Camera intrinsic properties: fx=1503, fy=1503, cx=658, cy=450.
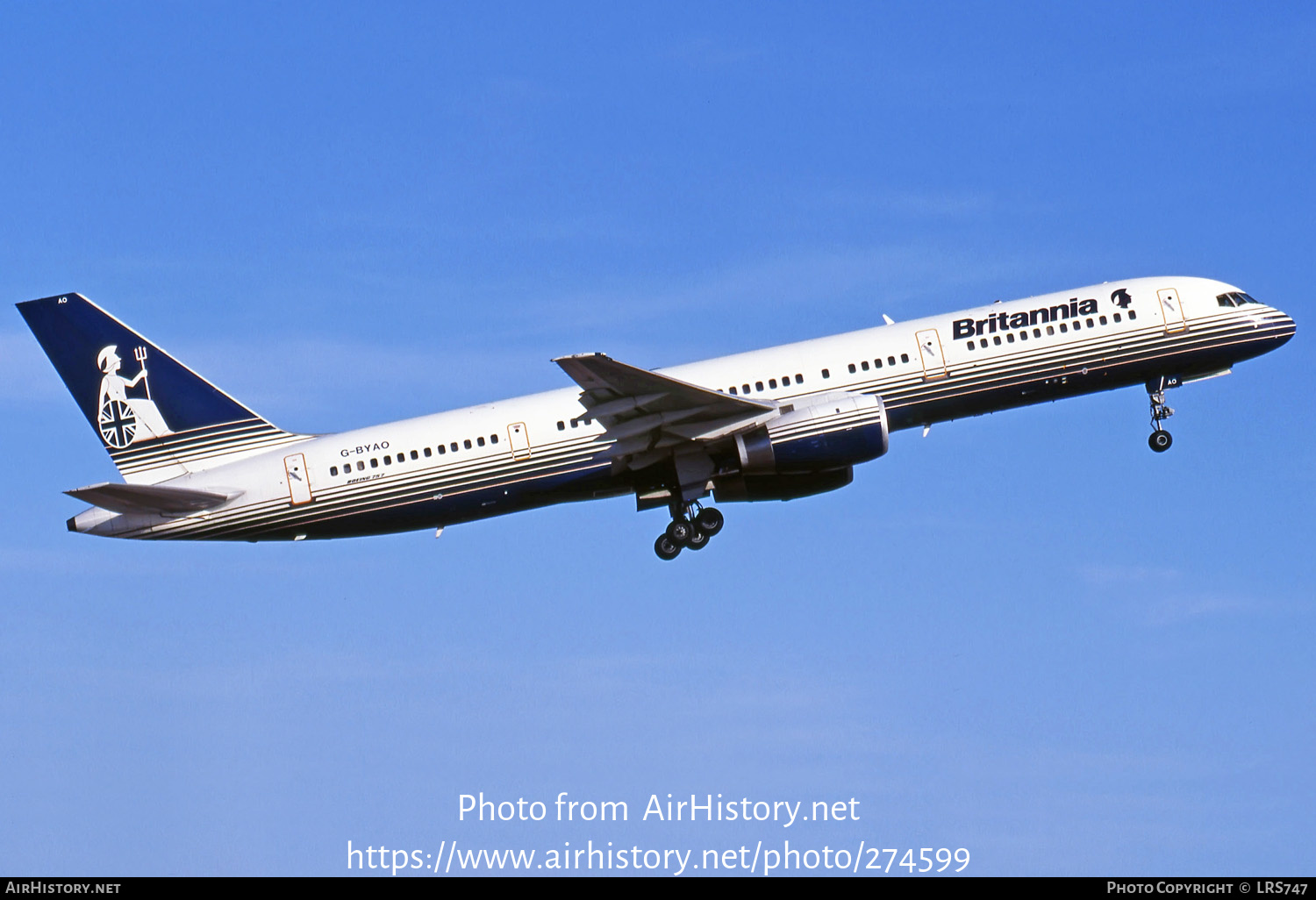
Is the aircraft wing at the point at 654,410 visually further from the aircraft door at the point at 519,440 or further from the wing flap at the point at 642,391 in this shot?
the aircraft door at the point at 519,440

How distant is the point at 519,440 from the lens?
45.2 m

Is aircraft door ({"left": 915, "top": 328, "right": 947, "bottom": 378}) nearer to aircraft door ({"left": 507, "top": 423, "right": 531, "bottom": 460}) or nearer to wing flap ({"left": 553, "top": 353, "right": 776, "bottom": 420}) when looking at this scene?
wing flap ({"left": 553, "top": 353, "right": 776, "bottom": 420})

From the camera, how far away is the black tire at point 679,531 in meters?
46.7

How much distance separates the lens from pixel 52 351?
156 ft

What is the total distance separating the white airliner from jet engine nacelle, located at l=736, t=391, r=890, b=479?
6 centimetres

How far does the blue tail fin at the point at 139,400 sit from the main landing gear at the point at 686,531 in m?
12.3

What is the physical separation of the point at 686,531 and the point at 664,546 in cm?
84

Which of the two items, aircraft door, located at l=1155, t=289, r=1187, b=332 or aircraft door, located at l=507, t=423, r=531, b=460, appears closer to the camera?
aircraft door, located at l=507, t=423, r=531, b=460

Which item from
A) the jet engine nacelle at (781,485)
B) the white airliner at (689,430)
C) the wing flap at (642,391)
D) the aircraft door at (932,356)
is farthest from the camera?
the jet engine nacelle at (781,485)

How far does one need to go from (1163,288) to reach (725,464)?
14.7 m

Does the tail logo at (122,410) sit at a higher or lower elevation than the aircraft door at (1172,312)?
higher

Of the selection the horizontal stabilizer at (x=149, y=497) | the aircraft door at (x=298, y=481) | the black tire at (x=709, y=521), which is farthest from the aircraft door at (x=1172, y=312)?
the horizontal stabilizer at (x=149, y=497)

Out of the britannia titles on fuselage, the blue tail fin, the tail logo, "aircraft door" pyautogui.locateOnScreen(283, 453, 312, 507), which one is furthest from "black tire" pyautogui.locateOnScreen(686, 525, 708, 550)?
the tail logo

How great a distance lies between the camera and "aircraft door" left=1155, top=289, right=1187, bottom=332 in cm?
4619
